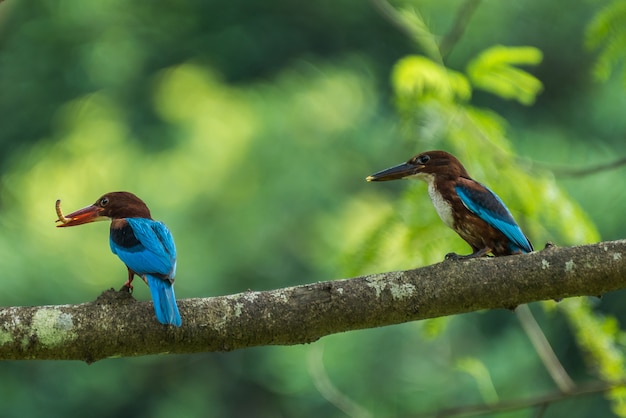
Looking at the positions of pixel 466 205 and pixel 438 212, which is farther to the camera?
pixel 438 212

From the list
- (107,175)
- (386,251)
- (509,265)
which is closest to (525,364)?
(107,175)

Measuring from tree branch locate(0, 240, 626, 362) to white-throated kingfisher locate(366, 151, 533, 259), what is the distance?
0.47 meters

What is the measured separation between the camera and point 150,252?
3.13 metres

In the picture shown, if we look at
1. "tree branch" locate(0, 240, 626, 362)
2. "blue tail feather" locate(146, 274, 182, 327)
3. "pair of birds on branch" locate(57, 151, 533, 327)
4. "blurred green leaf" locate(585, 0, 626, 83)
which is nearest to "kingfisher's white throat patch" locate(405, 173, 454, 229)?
"pair of birds on branch" locate(57, 151, 533, 327)

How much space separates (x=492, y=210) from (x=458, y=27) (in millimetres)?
734

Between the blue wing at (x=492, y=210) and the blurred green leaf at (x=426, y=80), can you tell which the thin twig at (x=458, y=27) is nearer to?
the blurred green leaf at (x=426, y=80)

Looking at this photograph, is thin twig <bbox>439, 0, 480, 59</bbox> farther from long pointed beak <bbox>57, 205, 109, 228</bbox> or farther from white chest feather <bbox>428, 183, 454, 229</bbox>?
long pointed beak <bbox>57, 205, 109, 228</bbox>

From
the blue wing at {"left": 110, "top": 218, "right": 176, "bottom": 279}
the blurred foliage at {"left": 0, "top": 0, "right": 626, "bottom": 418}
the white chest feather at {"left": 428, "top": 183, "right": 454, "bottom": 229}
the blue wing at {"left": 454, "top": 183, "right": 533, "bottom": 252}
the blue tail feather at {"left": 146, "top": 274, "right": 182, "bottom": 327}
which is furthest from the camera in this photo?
the blurred foliage at {"left": 0, "top": 0, "right": 626, "bottom": 418}

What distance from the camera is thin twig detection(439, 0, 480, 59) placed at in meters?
3.69

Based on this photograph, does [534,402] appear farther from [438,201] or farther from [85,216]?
[85,216]

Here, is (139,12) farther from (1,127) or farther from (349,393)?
(349,393)

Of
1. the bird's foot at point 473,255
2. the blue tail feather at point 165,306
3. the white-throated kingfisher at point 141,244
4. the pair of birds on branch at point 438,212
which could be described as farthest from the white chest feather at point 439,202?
the blue tail feather at point 165,306

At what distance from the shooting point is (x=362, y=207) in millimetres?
7934

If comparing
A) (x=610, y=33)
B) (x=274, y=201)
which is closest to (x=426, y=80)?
(x=610, y=33)
